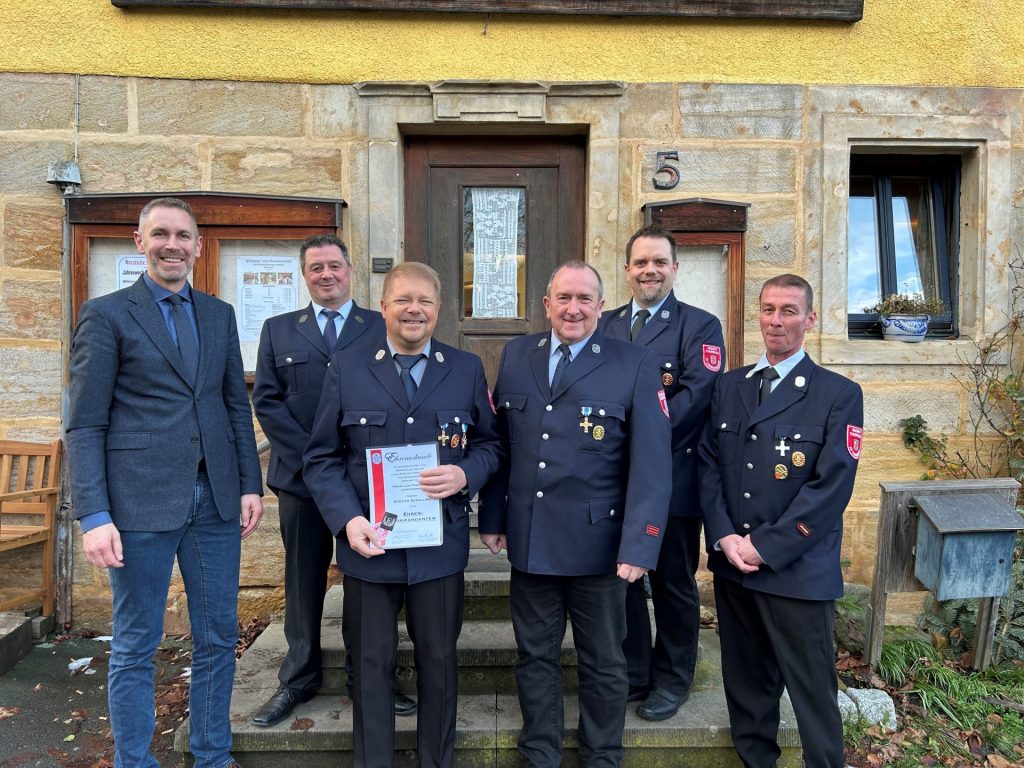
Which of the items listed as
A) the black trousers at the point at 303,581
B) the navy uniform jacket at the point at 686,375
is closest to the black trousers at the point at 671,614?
the navy uniform jacket at the point at 686,375

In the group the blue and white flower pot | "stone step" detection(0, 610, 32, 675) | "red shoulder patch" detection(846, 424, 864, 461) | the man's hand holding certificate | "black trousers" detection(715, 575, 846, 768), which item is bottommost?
"stone step" detection(0, 610, 32, 675)

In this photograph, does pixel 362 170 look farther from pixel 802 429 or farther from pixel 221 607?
pixel 802 429

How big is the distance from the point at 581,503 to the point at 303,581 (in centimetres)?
136

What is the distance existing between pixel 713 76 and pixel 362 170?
2.36 metres

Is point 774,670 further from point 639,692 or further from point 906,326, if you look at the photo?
point 906,326

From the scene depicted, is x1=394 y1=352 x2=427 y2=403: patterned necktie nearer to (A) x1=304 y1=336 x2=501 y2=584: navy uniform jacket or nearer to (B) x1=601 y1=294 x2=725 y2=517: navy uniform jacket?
(A) x1=304 y1=336 x2=501 y2=584: navy uniform jacket

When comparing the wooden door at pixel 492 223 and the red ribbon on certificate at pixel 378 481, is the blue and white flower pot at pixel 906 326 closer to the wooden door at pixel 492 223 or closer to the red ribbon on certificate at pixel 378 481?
the wooden door at pixel 492 223

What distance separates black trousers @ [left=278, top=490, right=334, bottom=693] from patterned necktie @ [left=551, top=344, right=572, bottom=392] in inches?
48.0

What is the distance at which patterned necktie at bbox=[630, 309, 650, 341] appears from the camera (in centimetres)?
324

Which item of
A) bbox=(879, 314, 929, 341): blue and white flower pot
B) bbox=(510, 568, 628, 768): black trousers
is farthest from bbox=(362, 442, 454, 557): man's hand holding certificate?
bbox=(879, 314, 929, 341): blue and white flower pot

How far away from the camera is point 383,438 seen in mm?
2645

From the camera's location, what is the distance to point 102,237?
15.1 ft

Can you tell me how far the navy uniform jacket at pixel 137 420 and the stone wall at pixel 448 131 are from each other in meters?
2.07

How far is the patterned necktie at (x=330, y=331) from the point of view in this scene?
322 cm
